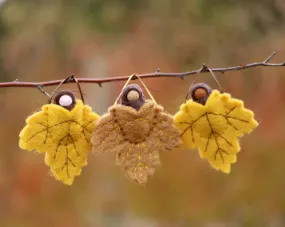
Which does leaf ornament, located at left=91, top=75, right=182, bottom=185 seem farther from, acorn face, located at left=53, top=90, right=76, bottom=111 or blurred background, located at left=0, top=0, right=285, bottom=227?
blurred background, located at left=0, top=0, right=285, bottom=227

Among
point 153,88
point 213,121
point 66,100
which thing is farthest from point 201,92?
point 153,88

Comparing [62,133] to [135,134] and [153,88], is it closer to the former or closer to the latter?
[135,134]

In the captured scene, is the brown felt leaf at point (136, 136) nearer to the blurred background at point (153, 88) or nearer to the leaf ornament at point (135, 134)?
the leaf ornament at point (135, 134)

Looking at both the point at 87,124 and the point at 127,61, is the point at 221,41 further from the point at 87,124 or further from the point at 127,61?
the point at 87,124

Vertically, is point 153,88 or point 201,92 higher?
point 153,88

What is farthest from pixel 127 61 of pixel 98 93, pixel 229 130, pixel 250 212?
pixel 229 130

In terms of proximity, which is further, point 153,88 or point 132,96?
point 153,88

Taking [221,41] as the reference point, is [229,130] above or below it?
below
